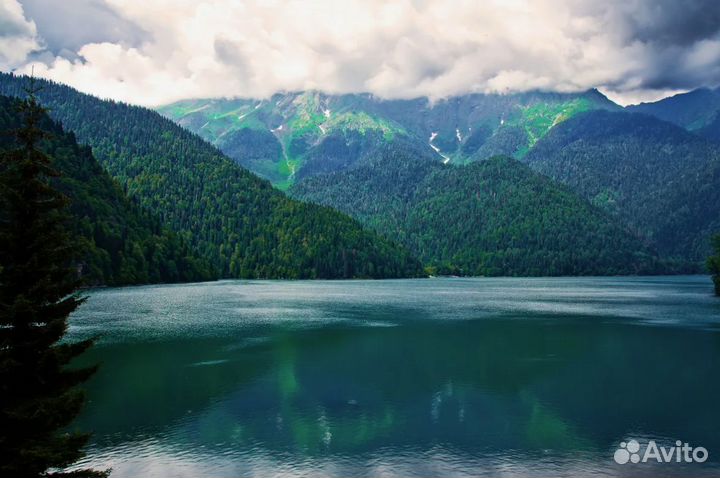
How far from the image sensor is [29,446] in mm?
22906

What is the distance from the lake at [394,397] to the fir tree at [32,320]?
13.0 meters

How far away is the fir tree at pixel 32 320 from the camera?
74.7ft

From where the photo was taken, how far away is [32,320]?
77.7 feet
